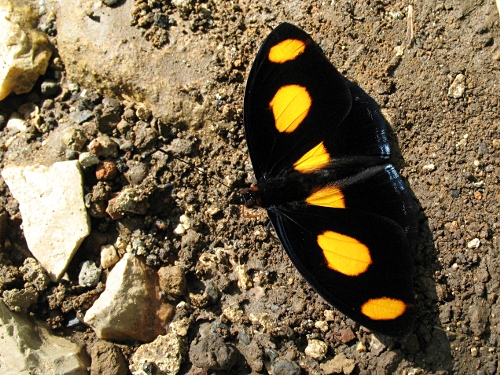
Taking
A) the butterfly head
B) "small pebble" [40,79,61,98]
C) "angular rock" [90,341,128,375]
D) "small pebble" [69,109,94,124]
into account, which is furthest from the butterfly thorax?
"small pebble" [40,79,61,98]

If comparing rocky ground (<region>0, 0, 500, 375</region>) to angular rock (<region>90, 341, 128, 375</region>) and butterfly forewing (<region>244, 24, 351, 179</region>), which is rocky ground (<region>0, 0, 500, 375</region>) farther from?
butterfly forewing (<region>244, 24, 351, 179</region>)

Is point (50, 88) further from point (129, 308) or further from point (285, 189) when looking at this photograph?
point (285, 189)

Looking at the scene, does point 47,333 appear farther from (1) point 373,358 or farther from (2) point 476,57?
(2) point 476,57

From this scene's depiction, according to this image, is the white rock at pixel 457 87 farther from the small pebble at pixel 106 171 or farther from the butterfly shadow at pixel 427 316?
the small pebble at pixel 106 171

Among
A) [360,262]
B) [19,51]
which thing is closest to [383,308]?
[360,262]

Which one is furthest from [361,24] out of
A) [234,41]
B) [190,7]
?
[190,7]
